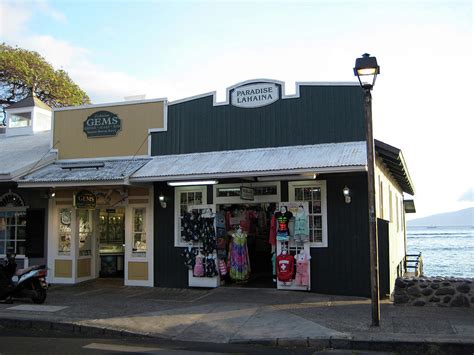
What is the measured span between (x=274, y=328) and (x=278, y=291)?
11.7 ft

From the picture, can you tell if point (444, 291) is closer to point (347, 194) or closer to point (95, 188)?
point (347, 194)

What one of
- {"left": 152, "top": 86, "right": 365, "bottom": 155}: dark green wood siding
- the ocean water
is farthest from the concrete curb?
the ocean water

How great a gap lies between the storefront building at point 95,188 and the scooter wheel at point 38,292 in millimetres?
2781

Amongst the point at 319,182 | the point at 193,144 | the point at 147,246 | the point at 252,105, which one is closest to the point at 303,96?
the point at 252,105

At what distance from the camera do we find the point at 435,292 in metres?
9.95

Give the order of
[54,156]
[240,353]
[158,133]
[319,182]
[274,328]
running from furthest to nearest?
[54,156], [158,133], [319,182], [274,328], [240,353]

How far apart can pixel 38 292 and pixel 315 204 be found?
6.75m

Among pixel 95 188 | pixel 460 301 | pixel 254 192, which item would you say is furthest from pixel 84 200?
pixel 460 301

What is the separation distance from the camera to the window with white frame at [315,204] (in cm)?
1171

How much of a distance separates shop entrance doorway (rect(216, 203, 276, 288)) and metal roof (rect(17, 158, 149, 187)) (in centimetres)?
267

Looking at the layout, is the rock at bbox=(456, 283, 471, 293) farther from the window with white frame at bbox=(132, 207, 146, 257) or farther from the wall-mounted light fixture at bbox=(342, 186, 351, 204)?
the window with white frame at bbox=(132, 207, 146, 257)

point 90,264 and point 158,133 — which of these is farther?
point 90,264

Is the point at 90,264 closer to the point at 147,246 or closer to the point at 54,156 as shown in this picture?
the point at 147,246

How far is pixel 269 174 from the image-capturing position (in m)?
11.1
